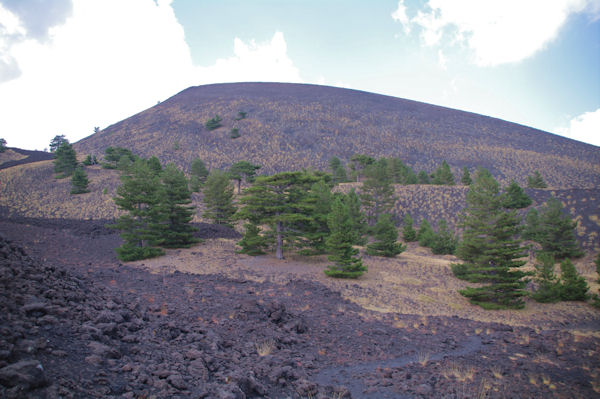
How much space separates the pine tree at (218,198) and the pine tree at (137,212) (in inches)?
290

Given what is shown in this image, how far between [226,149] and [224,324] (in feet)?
194

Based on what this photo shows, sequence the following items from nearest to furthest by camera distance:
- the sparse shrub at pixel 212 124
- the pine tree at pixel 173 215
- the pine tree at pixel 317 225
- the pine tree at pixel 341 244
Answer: the pine tree at pixel 341 244 < the pine tree at pixel 317 225 < the pine tree at pixel 173 215 < the sparse shrub at pixel 212 124

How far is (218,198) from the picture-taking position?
28016 mm

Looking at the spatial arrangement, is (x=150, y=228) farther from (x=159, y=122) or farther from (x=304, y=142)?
(x=159, y=122)

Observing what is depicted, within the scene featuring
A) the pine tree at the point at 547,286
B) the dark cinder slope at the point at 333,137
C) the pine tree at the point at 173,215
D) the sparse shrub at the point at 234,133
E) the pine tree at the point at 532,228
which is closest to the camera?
the pine tree at the point at 547,286

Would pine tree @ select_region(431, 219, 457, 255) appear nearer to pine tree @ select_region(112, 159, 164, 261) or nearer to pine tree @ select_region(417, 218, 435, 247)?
pine tree @ select_region(417, 218, 435, 247)

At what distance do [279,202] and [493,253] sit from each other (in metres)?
11.6

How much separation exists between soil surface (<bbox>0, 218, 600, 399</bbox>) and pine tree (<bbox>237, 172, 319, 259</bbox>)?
6378 mm

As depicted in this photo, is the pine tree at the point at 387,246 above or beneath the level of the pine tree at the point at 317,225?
beneath

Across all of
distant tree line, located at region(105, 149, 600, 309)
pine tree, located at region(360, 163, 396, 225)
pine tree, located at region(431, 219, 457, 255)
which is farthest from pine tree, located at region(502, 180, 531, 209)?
pine tree, located at region(360, 163, 396, 225)

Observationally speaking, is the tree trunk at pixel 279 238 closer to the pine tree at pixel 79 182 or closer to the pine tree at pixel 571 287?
the pine tree at pixel 571 287

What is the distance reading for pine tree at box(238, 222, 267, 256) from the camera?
19.1 meters

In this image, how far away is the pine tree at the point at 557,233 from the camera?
22094 mm

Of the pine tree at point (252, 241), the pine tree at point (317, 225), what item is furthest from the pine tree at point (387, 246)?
the pine tree at point (252, 241)
